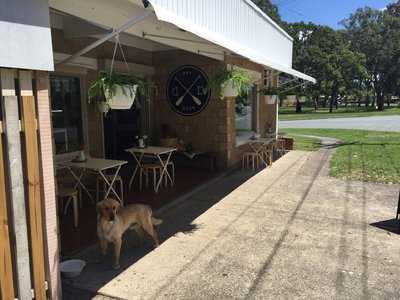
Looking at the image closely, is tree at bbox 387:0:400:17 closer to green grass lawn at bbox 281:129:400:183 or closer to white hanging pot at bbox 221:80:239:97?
green grass lawn at bbox 281:129:400:183

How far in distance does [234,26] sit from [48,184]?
682 centimetres

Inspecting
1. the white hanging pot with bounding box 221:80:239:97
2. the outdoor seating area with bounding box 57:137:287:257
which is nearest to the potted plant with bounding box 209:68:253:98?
the white hanging pot with bounding box 221:80:239:97

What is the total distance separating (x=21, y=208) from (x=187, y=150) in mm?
6148

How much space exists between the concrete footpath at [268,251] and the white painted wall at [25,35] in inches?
81.0

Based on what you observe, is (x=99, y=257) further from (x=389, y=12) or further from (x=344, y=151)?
(x=389, y=12)

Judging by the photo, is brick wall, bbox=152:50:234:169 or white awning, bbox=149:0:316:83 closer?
white awning, bbox=149:0:316:83

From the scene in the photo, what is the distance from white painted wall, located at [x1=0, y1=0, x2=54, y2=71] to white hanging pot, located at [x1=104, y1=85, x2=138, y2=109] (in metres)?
1.18

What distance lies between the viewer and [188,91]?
9.06 metres

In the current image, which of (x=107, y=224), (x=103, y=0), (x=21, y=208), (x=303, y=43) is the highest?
(x=303, y=43)

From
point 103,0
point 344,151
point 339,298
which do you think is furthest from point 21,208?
point 344,151

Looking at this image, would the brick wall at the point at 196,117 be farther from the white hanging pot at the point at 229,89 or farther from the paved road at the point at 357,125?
the paved road at the point at 357,125

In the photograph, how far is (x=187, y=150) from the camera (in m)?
8.87

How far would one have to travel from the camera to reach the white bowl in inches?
142

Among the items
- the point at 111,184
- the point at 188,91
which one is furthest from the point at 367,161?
the point at 111,184
